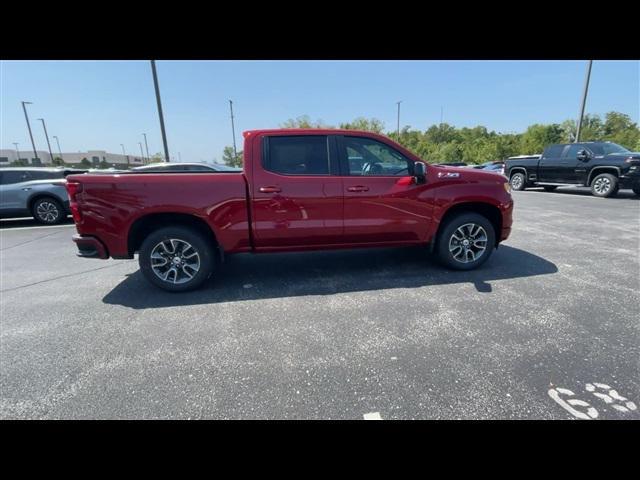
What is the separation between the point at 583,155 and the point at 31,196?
1806 cm

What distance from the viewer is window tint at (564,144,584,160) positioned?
426 inches

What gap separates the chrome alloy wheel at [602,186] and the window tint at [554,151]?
5.80 feet

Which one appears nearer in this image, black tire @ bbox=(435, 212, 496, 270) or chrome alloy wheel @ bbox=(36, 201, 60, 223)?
black tire @ bbox=(435, 212, 496, 270)

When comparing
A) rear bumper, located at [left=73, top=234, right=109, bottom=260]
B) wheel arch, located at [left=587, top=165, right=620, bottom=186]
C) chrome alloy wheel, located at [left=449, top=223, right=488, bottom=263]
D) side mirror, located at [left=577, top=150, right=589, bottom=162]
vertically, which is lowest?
chrome alloy wheel, located at [left=449, top=223, right=488, bottom=263]

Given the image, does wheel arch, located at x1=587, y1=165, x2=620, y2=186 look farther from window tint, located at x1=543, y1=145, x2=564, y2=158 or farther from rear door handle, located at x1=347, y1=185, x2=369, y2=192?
rear door handle, located at x1=347, y1=185, x2=369, y2=192

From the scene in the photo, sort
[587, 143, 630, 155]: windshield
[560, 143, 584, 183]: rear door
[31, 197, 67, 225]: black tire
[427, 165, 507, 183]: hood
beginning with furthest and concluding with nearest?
1. [560, 143, 584, 183]: rear door
2. [587, 143, 630, 155]: windshield
3. [31, 197, 67, 225]: black tire
4. [427, 165, 507, 183]: hood

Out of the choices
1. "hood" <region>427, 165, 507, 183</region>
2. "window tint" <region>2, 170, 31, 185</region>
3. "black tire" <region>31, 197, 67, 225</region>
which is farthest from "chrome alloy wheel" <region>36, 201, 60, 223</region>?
"hood" <region>427, 165, 507, 183</region>

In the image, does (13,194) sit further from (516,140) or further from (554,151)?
(516,140)

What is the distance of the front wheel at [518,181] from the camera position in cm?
1334

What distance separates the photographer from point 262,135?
11.6ft
